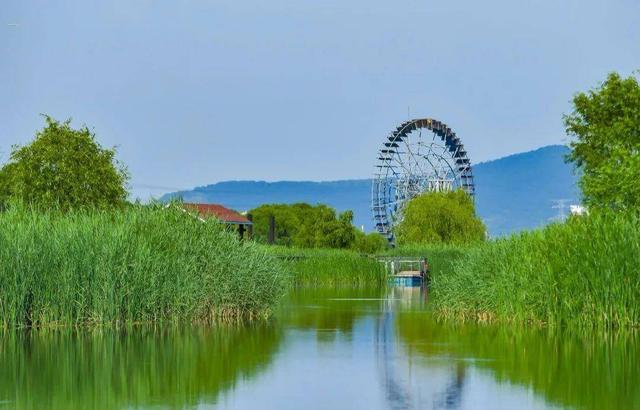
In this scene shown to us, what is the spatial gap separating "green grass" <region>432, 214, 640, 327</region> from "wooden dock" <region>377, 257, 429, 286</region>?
31.3 metres

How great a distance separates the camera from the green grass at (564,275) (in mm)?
26016

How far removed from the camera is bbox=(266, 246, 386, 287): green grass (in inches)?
2388

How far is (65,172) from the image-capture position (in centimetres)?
4531

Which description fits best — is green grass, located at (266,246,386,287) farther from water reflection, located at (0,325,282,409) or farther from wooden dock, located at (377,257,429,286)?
water reflection, located at (0,325,282,409)

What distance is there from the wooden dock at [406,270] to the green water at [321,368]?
1286 inches

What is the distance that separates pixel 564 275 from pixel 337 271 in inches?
1362

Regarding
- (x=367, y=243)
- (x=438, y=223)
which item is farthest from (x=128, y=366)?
(x=367, y=243)

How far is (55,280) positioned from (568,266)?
10813 mm

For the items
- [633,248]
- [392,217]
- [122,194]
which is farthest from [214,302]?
[392,217]

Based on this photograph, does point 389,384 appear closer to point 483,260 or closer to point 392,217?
point 483,260

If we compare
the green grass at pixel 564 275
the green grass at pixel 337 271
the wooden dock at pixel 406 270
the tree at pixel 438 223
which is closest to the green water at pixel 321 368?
the green grass at pixel 564 275

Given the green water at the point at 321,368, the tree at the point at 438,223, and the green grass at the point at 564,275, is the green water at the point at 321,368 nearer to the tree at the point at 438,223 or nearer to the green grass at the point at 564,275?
the green grass at the point at 564,275

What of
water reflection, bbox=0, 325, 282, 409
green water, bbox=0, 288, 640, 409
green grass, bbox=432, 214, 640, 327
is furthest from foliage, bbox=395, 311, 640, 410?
water reflection, bbox=0, 325, 282, 409

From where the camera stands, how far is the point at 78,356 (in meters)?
21.5
